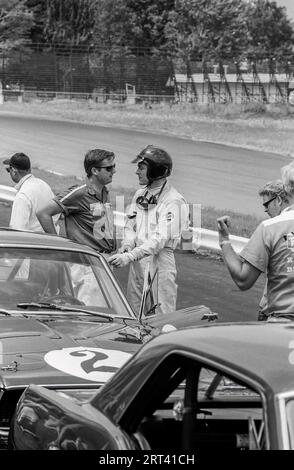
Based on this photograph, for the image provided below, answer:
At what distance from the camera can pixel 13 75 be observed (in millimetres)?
73375

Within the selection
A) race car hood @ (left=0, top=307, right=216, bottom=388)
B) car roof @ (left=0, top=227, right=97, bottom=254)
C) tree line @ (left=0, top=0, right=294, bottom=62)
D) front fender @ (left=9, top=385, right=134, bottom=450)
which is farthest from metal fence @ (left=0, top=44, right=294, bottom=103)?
front fender @ (left=9, top=385, right=134, bottom=450)

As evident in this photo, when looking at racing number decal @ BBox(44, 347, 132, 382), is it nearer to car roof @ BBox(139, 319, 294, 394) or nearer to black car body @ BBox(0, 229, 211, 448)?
black car body @ BBox(0, 229, 211, 448)

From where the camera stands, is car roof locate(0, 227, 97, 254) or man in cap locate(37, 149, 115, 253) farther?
Answer: man in cap locate(37, 149, 115, 253)

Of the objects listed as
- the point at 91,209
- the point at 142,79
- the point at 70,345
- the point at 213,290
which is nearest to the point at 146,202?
the point at 91,209

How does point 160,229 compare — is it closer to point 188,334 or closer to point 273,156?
point 188,334

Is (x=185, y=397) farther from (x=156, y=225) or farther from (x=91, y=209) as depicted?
(x=91, y=209)

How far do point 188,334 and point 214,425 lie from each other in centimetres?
37

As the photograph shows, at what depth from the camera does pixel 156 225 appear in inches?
335

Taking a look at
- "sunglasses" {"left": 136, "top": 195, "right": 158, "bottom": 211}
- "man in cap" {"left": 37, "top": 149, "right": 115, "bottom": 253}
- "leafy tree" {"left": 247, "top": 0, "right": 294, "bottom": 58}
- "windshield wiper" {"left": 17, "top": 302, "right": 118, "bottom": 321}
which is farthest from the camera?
"leafy tree" {"left": 247, "top": 0, "right": 294, "bottom": 58}

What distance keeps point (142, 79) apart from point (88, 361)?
63.3m

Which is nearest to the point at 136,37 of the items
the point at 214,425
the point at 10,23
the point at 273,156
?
the point at 10,23

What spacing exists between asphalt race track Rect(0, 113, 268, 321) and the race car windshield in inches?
149

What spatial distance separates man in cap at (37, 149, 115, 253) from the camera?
8805 millimetres

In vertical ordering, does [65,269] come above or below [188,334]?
below
